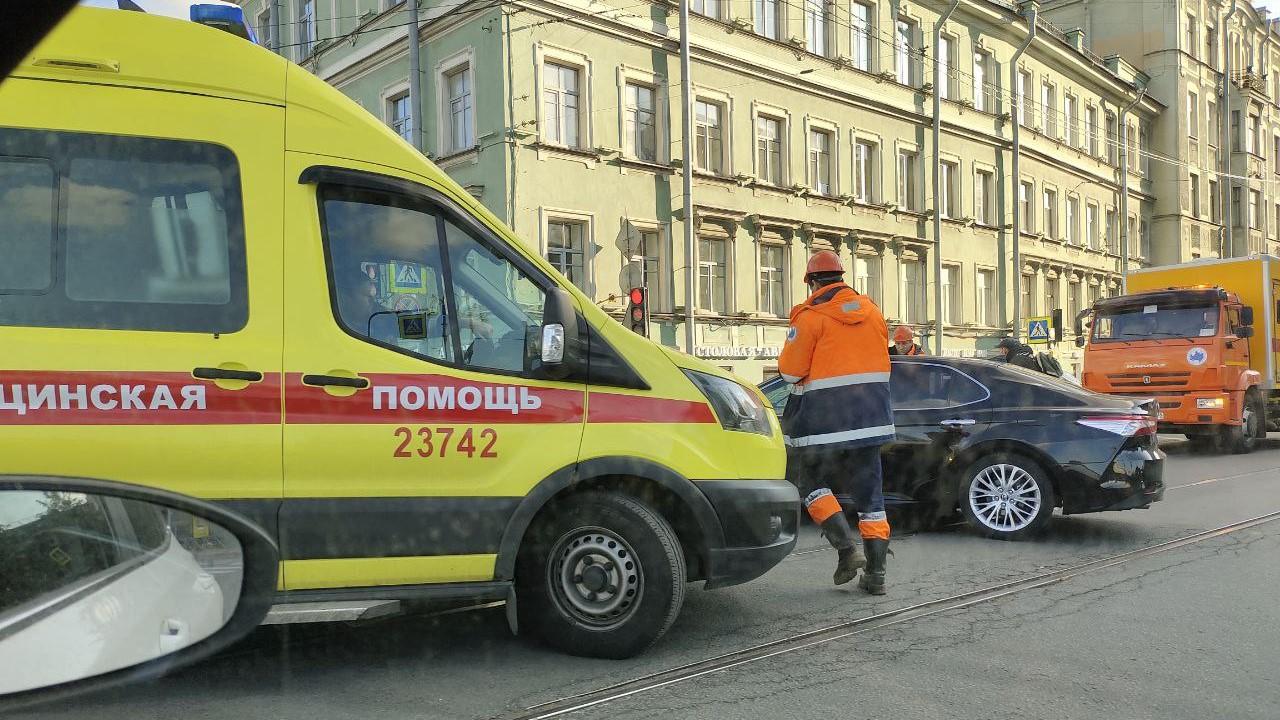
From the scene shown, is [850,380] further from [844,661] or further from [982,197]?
[982,197]

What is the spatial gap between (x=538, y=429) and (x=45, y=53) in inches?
89.7

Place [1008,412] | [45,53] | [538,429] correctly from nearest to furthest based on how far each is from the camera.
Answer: [45,53]
[538,429]
[1008,412]

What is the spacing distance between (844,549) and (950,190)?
94.8 feet

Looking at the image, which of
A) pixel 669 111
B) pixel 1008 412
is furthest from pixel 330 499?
pixel 669 111

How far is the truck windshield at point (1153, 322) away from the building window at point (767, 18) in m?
12.2

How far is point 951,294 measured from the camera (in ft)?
107

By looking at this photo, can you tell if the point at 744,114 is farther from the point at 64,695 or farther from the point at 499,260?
the point at 64,695

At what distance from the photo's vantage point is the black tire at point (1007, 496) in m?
7.54

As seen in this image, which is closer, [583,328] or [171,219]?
[171,219]

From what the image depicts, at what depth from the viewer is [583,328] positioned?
4527 millimetres

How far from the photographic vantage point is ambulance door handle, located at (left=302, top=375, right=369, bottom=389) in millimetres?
4102

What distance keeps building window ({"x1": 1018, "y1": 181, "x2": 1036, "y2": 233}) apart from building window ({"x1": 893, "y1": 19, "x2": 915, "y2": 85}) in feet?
26.4

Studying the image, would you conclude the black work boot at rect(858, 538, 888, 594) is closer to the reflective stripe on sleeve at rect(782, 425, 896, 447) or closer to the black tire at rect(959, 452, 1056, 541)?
the reflective stripe on sleeve at rect(782, 425, 896, 447)

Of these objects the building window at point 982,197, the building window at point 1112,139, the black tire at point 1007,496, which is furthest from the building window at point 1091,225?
the black tire at point 1007,496
